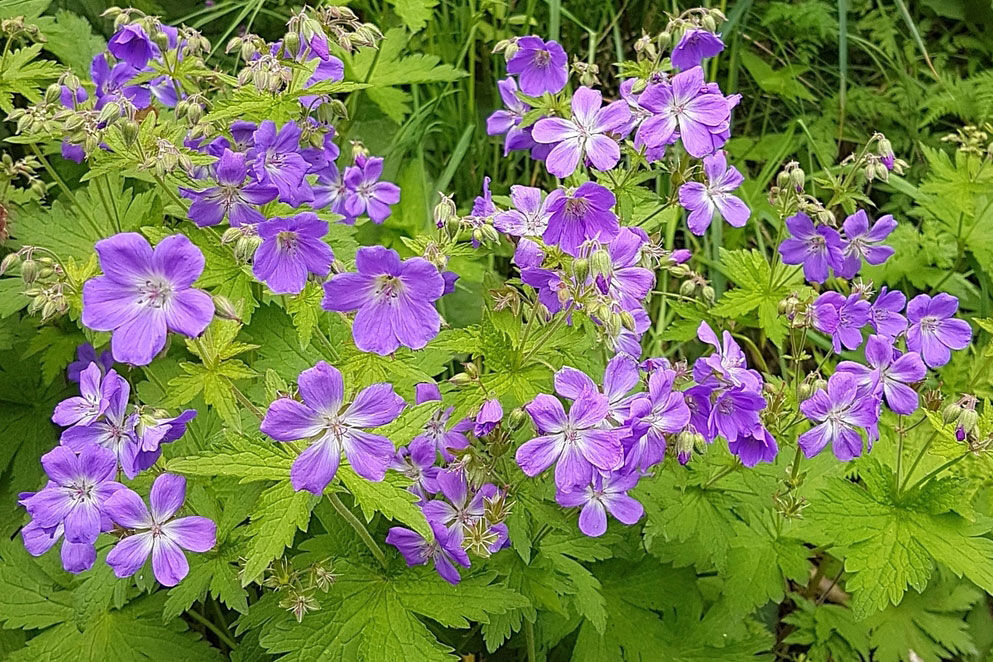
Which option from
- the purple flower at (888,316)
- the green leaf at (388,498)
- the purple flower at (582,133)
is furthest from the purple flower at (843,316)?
the green leaf at (388,498)

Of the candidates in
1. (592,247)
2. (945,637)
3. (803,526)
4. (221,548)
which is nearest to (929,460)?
(803,526)

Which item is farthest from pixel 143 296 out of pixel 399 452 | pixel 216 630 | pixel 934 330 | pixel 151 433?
pixel 934 330

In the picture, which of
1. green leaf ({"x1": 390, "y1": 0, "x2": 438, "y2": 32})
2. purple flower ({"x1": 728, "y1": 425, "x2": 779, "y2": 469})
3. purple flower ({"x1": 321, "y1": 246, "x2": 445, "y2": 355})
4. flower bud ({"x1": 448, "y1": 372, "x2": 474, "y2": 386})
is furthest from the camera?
green leaf ({"x1": 390, "y1": 0, "x2": 438, "y2": 32})

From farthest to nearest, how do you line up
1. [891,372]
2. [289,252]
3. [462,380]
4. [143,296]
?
[891,372] < [462,380] < [289,252] < [143,296]

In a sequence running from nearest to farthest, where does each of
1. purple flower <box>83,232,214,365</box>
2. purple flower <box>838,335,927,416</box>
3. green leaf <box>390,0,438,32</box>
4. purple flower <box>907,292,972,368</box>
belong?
purple flower <box>83,232,214,365</box> < purple flower <box>838,335,927,416</box> < purple flower <box>907,292,972,368</box> < green leaf <box>390,0,438,32</box>

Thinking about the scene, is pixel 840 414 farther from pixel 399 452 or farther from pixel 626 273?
pixel 399 452

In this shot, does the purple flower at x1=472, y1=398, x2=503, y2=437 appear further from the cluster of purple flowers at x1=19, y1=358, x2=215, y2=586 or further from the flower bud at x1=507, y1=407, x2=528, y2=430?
the cluster of purple flowers at x1=19, y1=358, x2=215, y2=586

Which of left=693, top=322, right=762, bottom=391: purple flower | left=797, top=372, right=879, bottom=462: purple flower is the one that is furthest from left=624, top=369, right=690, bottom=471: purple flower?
left=797, top=372, right=879, bottom=462: purple flower
